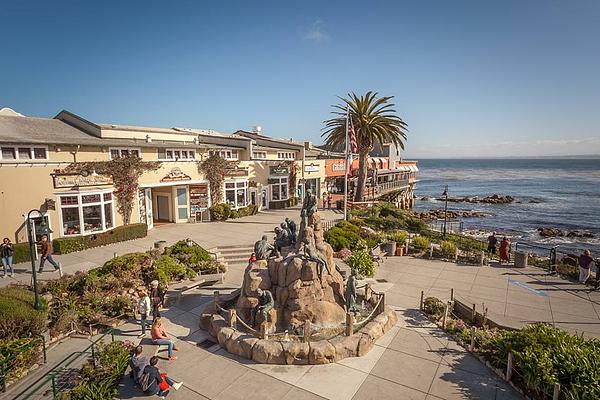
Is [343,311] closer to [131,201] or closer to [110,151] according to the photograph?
[131,201]

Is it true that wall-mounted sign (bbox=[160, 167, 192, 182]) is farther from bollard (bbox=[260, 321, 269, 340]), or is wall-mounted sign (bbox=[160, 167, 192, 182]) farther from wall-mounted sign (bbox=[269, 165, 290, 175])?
bollard (bbox=[260, 321, 269, 340])

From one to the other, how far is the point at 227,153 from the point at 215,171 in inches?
127

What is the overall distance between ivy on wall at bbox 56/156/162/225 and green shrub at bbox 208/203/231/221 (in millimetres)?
7112

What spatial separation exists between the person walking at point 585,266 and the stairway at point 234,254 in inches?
744

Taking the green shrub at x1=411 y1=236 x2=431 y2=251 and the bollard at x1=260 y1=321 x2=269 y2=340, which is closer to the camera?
the bollard at x1=260 y1=321 x2=269 y2=340

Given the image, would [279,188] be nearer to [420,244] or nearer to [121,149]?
[121,149]

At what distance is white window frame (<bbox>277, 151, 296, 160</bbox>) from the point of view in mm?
39734

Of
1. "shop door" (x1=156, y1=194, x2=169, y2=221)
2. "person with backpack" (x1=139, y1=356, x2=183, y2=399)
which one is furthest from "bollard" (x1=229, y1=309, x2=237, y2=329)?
"shop door" (x1=156, y1=194, x2=169, y2=221)

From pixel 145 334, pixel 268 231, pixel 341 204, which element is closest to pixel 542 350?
pixel 145 334

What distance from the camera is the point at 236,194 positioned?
33062 millimetres

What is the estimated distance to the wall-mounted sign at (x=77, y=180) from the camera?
20.0 metres

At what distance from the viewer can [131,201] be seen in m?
24.2

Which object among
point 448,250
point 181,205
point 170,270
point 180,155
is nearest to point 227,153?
point 180,155

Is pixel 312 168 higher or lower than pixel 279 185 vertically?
higher
